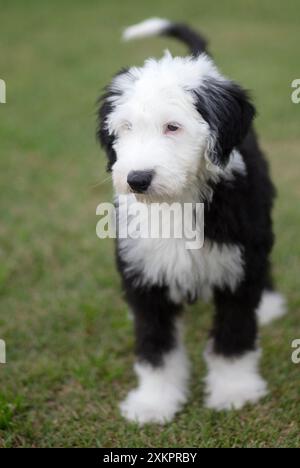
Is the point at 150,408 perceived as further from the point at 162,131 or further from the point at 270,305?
the point at 162,131

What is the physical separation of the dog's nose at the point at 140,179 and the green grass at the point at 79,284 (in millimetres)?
1193

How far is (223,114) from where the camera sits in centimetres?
229

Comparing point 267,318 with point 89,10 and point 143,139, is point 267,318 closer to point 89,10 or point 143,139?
point 143,139

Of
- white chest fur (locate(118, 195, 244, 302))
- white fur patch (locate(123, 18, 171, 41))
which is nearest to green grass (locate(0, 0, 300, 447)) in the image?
white chest fur (locate(118, 195, 244, 302))

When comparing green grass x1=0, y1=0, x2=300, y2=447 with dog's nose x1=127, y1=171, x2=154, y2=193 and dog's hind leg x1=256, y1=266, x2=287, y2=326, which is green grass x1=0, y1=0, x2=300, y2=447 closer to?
dog's hind leg x1=256, y1=266, x2=287, y2=326

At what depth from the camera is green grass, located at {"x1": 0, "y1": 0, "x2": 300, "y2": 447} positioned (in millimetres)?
2688

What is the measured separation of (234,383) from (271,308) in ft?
2.59

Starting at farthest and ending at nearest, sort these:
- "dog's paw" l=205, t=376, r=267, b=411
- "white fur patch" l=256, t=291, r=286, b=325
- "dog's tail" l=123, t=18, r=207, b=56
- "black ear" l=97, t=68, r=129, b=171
→ "white fur patch" l=256, t=291, r=286, b=325
"dog's tail" l=123, t=18, r=207, b=56
"dog's paw" l=205, t=376, r=267, b=411
"black ear" l=97, t=68, r=129, b=171

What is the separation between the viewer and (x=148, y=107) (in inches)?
86.6

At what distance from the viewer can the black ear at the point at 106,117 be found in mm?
2422

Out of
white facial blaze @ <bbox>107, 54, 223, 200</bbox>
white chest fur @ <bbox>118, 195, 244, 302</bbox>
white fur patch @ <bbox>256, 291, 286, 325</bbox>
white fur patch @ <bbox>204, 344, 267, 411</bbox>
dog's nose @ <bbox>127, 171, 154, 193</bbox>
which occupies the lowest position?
white fur patch @ <bbox>204, 344, 267, 411</bbox>

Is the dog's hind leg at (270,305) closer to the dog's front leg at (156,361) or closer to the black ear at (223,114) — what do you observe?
the dog's front leg at (156,361)

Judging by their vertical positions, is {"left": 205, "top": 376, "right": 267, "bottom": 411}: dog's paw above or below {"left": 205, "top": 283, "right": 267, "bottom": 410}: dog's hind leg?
below

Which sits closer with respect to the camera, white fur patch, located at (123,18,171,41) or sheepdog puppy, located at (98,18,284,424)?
sheepdog puppy, located at (98,18,284,424)
